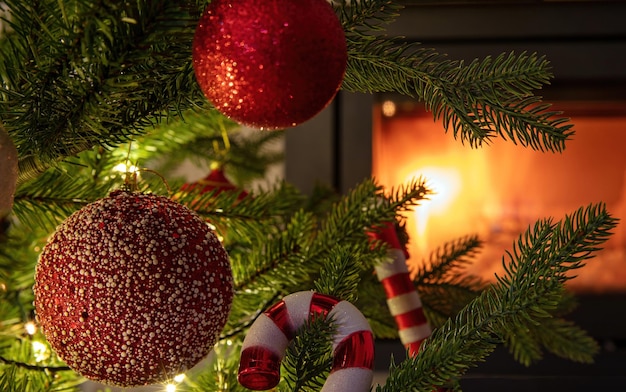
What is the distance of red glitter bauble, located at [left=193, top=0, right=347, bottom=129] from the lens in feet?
0.90

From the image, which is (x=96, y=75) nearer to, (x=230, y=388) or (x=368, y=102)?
(x=230, y=388)

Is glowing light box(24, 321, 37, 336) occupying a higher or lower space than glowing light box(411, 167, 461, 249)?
higher

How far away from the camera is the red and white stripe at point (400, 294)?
0.49m

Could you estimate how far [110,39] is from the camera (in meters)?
0.27

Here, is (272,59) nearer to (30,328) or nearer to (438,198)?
(30,328)

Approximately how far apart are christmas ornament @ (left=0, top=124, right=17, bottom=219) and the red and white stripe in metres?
0.25

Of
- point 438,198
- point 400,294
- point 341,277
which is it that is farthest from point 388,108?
point 341,277

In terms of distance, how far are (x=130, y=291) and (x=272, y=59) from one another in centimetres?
13

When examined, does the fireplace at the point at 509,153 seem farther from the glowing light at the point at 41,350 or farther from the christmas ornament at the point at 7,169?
the christmas ornament at the point at 7,169

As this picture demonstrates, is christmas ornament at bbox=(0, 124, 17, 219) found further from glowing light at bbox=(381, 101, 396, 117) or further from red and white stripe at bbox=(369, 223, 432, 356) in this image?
glowing light at bbox=(381, 101, 396, 117)

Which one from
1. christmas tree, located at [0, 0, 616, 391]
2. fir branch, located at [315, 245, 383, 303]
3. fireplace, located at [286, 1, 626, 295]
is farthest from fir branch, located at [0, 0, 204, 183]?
fireplace, located at [286, 1, 626, 295]

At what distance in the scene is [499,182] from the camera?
135cm

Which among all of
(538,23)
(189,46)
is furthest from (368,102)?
(189,46)

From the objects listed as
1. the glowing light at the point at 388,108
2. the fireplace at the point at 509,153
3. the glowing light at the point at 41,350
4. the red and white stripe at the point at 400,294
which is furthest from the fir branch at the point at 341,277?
the glowing light at the point at 388,108
